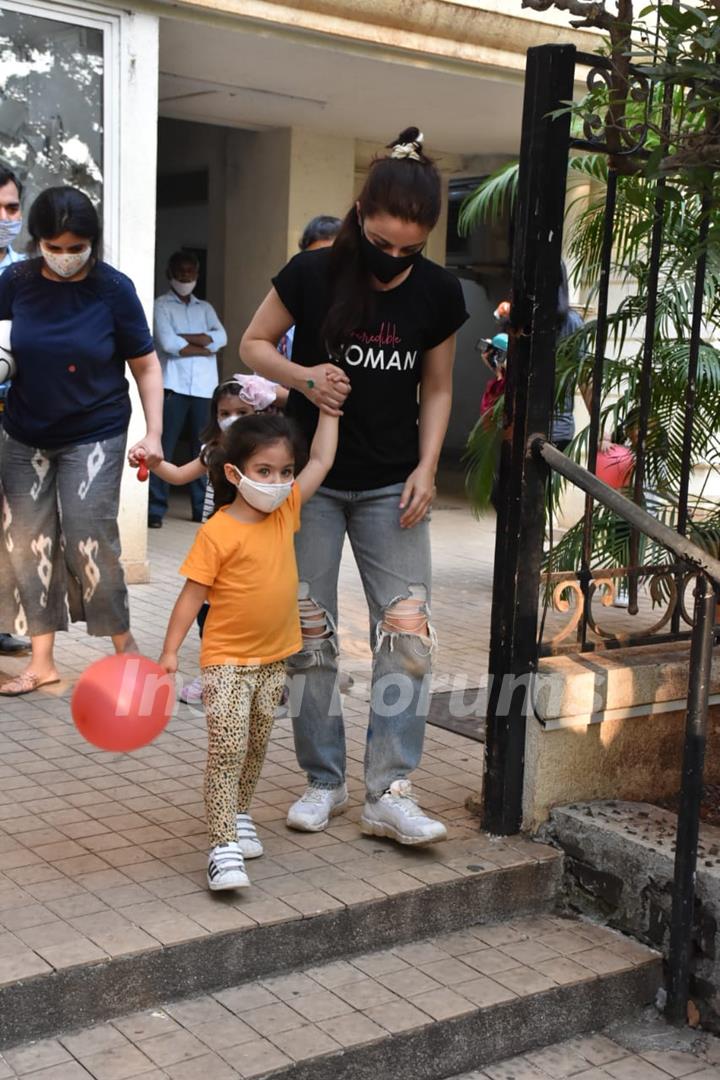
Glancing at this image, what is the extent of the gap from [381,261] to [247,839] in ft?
5.46

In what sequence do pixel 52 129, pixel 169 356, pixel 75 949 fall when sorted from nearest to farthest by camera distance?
pixel 75 949, pixel 52 129, pixel 169 356

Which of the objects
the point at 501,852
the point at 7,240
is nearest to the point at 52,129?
the point at 7,240

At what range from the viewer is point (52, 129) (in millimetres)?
7086

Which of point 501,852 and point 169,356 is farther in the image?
point 169,356

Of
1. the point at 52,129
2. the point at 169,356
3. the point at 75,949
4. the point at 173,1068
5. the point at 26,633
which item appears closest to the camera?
the point at 173,1068

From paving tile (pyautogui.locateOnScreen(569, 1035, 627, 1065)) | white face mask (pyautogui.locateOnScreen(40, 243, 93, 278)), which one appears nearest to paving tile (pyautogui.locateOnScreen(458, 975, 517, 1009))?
paving tile (pyautogui.locateOnScreen(569, 1035, 627, 1065))

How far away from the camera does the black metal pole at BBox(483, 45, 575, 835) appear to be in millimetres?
3838

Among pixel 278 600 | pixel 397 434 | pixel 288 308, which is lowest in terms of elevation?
pixel 278 600

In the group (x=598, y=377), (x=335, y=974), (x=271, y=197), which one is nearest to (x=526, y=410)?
(x=598, y=377)

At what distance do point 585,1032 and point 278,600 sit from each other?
1459mm

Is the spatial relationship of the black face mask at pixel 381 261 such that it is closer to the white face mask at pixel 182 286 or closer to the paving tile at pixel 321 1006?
the paving tile at pixel 321 1006

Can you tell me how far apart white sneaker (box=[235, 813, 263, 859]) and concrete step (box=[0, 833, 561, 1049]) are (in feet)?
0.15

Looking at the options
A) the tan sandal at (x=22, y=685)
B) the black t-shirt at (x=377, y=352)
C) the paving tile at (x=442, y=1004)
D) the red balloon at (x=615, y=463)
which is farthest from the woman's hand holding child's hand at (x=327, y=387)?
the red balloon at (x=615, y=463)

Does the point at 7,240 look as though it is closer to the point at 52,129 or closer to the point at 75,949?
the point at 52,129
